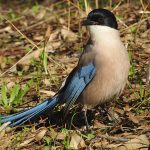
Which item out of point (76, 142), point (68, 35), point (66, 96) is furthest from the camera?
point (68, 35)

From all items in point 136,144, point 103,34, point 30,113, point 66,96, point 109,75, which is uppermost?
point 103,34

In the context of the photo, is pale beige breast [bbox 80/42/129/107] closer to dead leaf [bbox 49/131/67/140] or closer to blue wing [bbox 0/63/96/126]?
blue wing [bbox 0/63/96/126]

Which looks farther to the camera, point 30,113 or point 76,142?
point 30,113

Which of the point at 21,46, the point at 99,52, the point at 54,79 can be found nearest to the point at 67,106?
the point at 99,52

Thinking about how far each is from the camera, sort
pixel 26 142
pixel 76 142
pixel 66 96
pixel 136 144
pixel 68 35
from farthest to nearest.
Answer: pixel 68 35 < pixel 66 96 < pixel 26 142 < pixel 76 142 < pixel 136 144

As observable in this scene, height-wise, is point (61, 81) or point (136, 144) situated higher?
point (61, 81)

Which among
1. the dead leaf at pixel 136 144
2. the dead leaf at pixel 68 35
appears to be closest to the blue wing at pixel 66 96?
the dead leaf at pixel 136 144

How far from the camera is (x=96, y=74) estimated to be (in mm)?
5059

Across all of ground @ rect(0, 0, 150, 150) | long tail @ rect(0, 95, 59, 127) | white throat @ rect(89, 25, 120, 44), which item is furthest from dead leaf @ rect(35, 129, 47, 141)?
white throat @ rect(89, 25, 120, 44)

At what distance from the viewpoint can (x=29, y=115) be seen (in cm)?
528

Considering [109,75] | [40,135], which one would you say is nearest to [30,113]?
[40,135]

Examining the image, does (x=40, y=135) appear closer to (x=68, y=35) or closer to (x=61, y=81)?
(x=61, y=81)

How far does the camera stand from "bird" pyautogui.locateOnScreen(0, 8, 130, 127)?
500 centimetres

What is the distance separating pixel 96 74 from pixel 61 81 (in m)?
1.20
